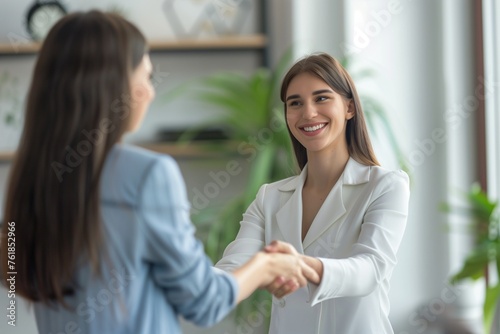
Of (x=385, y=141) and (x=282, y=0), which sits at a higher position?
(x=282, y=0)

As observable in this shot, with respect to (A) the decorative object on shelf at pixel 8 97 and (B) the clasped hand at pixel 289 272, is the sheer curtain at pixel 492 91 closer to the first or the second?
(A) the decorative object on shelf at pixel 8 97

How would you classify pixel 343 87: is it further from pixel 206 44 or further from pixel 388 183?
pixel 206 44

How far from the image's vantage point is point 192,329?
13.7ft

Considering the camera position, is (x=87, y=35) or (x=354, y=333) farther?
(x=354, y=333)

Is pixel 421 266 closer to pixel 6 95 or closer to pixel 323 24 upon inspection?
pixel 323 24

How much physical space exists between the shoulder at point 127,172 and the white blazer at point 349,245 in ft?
1.72

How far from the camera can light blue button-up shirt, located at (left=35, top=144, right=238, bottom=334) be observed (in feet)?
4.46

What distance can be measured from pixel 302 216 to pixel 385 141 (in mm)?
2135

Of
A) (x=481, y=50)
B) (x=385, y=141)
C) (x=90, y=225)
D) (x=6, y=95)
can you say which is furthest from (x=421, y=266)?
(x=90, y=225)

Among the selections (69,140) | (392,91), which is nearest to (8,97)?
(392,91)

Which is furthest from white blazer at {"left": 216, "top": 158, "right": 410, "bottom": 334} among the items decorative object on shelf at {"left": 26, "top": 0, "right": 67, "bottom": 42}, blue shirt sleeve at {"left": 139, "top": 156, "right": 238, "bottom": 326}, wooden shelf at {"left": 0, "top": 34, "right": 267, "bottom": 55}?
decorative object on shelf at {"left": 26, "top": 0, "right": 67, "bottom": 42}

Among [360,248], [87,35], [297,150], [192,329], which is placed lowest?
[192,329]

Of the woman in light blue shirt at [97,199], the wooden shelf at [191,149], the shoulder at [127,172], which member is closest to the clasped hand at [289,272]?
the woman in light blue shirt at [97,199]

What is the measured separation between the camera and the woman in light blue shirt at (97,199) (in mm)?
1354
